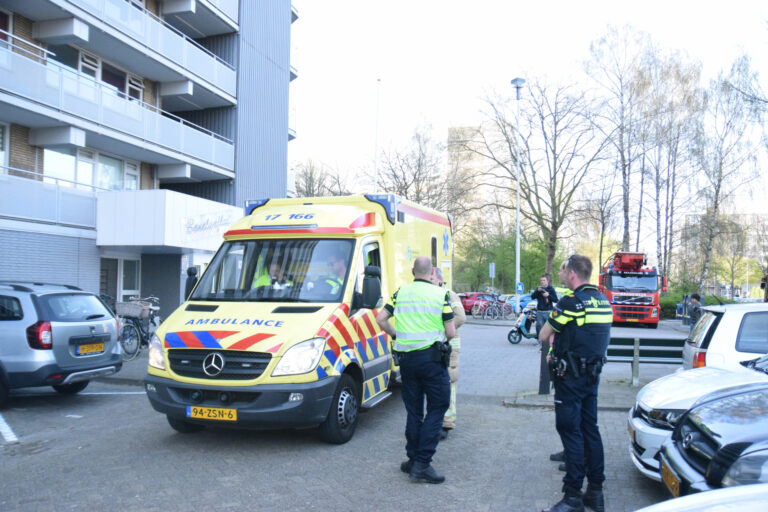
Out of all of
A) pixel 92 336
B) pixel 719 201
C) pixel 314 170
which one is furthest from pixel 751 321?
pixel 314 170

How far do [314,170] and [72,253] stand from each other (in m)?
33.8

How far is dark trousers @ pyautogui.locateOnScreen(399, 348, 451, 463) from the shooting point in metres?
5.10

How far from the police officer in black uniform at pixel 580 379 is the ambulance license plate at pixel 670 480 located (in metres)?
0.54

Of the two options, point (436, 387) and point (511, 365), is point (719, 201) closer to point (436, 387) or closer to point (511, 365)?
point (511, 365)

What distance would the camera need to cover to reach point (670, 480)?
3855mm

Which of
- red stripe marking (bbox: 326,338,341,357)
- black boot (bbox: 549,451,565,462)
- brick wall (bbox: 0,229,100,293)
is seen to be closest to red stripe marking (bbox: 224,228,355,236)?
red stripe marking (bbox: 326,338,341,357)

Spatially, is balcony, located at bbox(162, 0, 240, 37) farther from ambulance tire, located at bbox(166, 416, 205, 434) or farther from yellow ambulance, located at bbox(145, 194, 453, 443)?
ambulance tire, located at bbox(166, 416, 205, 434)

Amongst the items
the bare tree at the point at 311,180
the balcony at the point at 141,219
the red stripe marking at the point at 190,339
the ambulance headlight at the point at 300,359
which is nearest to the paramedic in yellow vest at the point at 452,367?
the ambulance headlight at the point at 300,359

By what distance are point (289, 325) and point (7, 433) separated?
3.73 meters

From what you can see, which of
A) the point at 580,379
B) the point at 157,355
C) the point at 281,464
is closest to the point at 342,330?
the point at 281,464

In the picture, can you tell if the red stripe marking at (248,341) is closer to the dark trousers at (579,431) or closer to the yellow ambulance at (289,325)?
the yellow ambulance at (289,325)

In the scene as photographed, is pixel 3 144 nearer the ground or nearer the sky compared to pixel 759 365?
nearer the sky

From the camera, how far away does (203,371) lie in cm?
570

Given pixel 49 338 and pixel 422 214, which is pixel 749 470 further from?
pixel 49 338
